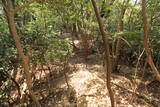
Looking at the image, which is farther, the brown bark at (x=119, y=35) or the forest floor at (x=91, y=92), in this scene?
the brown bark at (x=119, y=35)

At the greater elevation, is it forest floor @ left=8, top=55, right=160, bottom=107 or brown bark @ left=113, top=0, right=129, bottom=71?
brown bark @ left=113, top=0, right=129, bottom=71

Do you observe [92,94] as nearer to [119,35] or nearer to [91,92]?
[91,92]

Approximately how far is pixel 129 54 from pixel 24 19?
17.8ft

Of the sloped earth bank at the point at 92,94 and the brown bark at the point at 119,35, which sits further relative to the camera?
the brown bark at the point at 119,35

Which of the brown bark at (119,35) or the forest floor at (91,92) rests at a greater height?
the brown bark at (119,35)

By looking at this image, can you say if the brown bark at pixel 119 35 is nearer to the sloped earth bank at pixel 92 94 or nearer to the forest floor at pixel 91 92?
the forest floor at pixel 91 92

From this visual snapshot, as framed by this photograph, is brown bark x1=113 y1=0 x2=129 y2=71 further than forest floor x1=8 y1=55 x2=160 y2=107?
Yes

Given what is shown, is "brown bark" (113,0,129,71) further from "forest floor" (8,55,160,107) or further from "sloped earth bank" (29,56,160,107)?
"sloped earth bank" (29,56,160,107)

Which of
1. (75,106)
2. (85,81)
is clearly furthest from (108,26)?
(75,106)

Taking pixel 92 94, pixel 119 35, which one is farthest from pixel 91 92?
pixel 119 35

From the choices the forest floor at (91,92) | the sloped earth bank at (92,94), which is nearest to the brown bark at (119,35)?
the forest floor at (91,92)

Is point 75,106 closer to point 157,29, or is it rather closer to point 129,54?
point 157,29

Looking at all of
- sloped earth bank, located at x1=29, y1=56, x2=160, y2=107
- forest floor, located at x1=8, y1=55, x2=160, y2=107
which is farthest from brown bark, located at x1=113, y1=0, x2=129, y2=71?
sloped earth bank, located at x1=29, y1=56, x2=160, y2=107

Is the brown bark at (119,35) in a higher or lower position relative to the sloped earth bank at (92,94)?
higher
